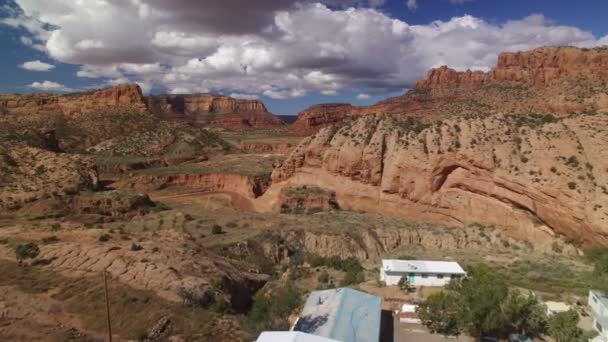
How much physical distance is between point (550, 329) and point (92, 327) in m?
19.5

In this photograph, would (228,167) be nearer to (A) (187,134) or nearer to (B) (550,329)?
(A) (187,134)

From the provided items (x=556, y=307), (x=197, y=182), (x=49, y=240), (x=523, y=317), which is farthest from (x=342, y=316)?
(x=197, y=182)

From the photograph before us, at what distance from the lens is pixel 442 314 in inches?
819

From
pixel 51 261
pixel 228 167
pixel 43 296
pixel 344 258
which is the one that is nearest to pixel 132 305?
pixel 43 296

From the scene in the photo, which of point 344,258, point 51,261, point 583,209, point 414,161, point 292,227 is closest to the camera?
point 51,261

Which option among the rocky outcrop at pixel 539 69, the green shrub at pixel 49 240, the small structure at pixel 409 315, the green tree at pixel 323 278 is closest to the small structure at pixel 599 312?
the small structure at pixel 409 315

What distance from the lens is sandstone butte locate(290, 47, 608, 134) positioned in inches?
2148

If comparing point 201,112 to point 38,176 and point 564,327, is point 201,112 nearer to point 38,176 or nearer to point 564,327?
point 38,176

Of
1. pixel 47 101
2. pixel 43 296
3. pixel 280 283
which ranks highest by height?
pixel 47 101

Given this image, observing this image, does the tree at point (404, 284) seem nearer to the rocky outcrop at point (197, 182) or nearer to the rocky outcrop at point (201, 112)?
the rocky outcrop at point (197, 182)

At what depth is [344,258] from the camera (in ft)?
109

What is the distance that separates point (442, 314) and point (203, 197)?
44.2 meters

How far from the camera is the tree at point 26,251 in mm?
22516

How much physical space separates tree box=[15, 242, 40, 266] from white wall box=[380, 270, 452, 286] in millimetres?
19866
